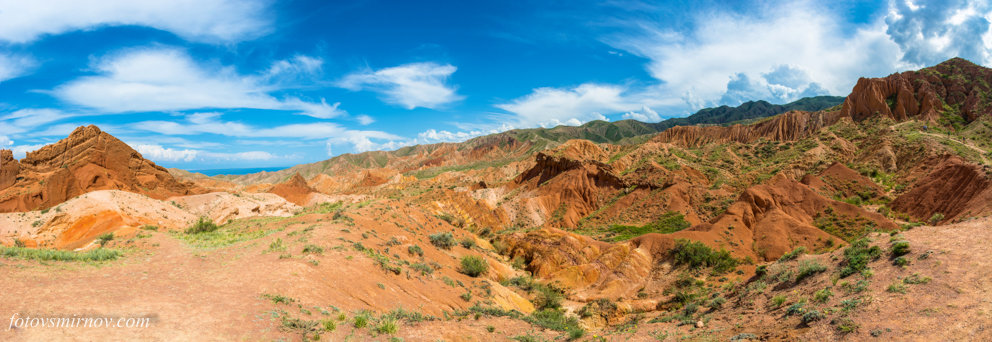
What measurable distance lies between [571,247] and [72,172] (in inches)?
2130

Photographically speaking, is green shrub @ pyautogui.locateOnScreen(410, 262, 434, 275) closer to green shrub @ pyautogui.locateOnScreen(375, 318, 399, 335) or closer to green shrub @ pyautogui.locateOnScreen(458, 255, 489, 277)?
green shrub @ pyautogui.locateOnScreen(458, 255, 489, 277)

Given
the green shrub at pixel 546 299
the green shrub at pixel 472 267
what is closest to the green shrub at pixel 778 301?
the green shrub at pixel 546 299

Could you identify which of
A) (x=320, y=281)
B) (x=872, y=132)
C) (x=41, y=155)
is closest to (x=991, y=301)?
(x=320, y=281)

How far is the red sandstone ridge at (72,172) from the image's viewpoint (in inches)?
1486

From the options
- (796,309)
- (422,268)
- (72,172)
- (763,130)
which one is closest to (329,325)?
(422,268)

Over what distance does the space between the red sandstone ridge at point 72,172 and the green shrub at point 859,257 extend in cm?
6170

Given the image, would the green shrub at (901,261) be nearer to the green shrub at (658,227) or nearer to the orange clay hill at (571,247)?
the orange clay hill at (571,247)

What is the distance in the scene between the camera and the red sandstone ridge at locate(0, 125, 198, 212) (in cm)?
3775

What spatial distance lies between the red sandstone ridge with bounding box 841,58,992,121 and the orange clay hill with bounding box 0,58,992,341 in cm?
29

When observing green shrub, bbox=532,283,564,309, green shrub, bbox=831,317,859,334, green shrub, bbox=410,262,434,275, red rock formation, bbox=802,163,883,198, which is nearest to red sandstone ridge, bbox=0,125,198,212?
green shrub, bbox=410,262,434,275

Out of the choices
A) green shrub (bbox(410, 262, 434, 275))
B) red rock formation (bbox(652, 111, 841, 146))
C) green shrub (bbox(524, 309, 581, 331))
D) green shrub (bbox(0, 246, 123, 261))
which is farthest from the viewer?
red rock formation (bbox(652, 111, 841, 146))

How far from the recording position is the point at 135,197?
116 feet

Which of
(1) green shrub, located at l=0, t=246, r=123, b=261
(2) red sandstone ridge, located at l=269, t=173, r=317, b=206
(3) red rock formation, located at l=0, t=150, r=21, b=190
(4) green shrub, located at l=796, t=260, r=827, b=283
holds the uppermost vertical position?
(3) red rock formation, located at l=0, t=150, r=21, b=190

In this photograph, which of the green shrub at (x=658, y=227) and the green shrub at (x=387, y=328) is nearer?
the green shrub at (x=387, y=328)
